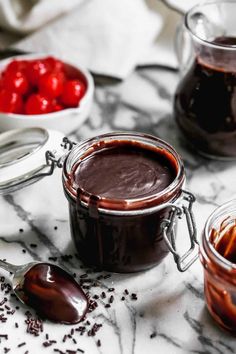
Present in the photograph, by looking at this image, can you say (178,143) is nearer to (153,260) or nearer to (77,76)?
(77,76)

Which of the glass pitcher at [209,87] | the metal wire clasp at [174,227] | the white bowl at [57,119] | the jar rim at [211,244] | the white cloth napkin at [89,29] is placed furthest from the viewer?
the white cloth napkin at [89,29]

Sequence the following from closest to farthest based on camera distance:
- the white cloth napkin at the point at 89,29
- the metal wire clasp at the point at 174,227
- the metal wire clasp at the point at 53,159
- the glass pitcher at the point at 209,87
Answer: the metal wire clasp at the point at 174,227 < the metal wire clasp at the point at 53,159 < the glass pitcher at the point at 209,87 < the white cloth napkin at the point at 89,29

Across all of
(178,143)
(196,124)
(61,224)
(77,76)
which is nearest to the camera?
(61,224)

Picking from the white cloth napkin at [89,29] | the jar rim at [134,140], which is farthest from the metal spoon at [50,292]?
the white cloth napkin at [89,29]

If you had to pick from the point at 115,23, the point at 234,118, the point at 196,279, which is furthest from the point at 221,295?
the point at 115,23

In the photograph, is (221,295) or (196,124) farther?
(196,124)

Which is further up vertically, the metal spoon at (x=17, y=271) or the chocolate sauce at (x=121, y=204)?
the chocolate sauce at (x=121, y=204)

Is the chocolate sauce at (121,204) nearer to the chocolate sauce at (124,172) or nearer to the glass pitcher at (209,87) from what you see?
the chocolate sauce at (124,172)
